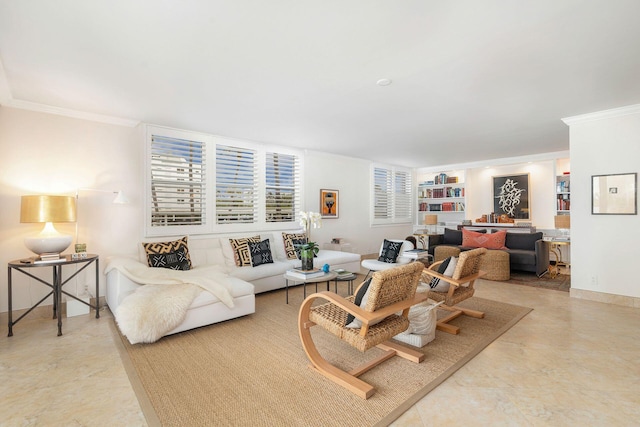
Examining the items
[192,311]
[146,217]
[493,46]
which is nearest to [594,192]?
[493,46]

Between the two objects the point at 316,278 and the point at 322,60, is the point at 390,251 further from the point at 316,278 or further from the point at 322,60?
the point at 322,60

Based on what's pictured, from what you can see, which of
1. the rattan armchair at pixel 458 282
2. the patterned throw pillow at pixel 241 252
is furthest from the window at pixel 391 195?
the rattan armchair at pixel 458 282

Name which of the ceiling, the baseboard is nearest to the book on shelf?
the ceiling

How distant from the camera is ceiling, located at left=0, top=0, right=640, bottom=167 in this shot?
2047mm

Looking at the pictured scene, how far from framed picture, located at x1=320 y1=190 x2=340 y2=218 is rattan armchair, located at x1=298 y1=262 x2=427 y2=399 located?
418 cm

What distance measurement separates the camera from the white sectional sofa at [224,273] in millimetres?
3365

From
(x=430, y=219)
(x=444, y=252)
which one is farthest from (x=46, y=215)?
(x=430, y=219)

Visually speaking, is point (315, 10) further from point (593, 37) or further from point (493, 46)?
point (593, 37)

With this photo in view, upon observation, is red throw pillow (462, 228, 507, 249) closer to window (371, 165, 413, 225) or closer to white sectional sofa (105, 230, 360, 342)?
window (371, 165, 413, 225)

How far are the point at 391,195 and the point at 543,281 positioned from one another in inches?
157

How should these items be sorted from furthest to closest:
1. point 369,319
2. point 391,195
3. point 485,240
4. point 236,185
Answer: point 391,195, point 485,240, point 236,185, point 369,319

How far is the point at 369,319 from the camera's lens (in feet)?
6.61

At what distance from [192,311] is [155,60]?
7.99 ft

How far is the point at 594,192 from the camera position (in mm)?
4305
